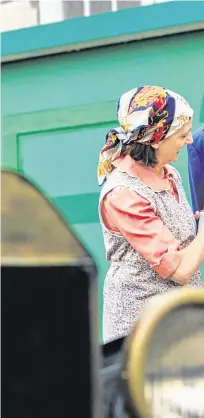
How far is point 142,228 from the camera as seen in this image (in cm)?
175

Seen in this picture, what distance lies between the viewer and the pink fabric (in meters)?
1.73

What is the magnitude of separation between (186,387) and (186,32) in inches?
73.4

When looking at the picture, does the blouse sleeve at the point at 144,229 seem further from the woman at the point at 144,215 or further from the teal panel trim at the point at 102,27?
the teal panel trim at the point at 102,27

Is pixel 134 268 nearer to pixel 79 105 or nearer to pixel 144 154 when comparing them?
pixel 144 154

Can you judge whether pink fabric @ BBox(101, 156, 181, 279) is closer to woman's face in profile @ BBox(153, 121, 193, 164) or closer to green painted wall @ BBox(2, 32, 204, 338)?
woman's face in profile @ BBox(153, 121, 193, 164)

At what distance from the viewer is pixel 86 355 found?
63 cm

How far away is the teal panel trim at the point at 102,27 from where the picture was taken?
91.7 inches

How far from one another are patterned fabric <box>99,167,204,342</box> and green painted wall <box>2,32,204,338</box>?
0.51 meters

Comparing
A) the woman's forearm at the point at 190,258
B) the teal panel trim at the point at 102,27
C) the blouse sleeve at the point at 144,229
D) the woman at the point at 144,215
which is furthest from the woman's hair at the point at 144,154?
the teal panel trim at the point at 102,27

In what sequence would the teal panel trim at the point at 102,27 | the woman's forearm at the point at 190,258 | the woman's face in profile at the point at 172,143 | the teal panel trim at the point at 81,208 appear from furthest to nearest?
the teal panel trim at the point at 81,208, the teal panel trim at the point at 102,27, the woman's face in profile at the point at 172,143, the woman's forearm at the point at 190,258

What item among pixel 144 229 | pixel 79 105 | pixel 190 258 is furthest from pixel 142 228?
pixel 79 105

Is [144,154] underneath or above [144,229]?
above

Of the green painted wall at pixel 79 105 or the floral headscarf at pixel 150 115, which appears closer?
the floral headscarf at pixel 150 115

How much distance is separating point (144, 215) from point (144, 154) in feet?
0.60
